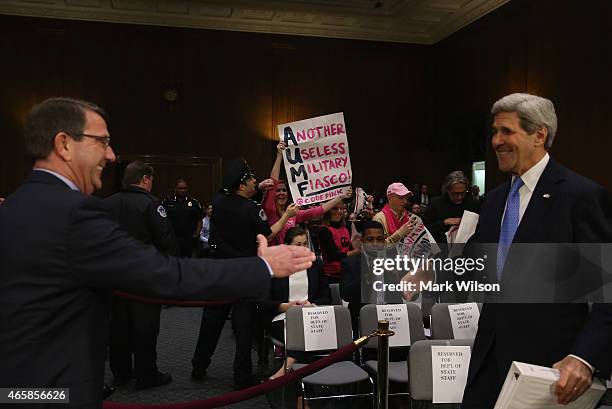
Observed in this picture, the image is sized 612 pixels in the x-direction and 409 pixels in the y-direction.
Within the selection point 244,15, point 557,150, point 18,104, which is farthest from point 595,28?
point 18,104

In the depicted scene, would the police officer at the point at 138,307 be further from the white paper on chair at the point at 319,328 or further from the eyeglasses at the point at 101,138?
the eyeglasses at the point at 101,138

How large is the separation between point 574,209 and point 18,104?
10610 mm

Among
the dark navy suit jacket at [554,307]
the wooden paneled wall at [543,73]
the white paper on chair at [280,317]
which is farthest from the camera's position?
the wooden paneled wall at [543,73]

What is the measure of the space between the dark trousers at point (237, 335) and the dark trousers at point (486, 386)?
2508mm

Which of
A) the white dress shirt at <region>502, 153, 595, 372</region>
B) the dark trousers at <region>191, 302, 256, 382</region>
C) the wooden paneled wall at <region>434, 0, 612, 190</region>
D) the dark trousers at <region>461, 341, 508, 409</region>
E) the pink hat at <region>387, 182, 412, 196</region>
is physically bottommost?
the dark trousers at <region>191, 302, 256, 382</region>

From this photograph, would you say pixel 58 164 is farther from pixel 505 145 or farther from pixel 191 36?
pixel 191 36

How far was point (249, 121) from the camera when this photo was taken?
1105 cm

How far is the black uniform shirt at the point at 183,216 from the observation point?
26.9ft

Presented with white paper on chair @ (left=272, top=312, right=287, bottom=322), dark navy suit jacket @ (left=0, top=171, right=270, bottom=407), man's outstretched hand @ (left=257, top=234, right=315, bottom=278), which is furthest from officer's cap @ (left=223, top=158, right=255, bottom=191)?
dark navy suit jacket @ (left=0, top=171, right=270, bottom=407)

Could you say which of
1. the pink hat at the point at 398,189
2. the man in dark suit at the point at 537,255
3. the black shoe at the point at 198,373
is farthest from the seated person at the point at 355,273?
the man in dark suit at the point at 537,255

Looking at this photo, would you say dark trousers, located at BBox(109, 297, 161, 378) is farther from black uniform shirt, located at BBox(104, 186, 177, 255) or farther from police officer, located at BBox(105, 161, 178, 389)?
black uniform shirt, located at BBox(104, 186, 177, 255)

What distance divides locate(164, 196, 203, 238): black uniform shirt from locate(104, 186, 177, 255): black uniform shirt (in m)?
4.05

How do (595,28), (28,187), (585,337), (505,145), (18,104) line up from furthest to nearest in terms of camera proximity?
(18,104)
(595,28)
(505,145)
(585,337)
(28,187)

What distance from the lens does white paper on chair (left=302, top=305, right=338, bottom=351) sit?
3412 millimetres
